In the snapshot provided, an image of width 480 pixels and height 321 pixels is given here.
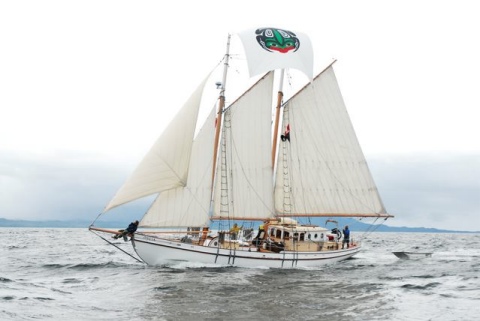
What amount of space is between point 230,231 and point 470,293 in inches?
663

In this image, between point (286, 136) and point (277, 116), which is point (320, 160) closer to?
point (286, 136)

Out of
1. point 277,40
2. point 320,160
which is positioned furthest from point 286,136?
point 277,40

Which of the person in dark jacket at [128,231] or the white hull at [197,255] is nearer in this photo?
the person in dark jacket at [128,231]

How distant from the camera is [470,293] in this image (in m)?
28.5

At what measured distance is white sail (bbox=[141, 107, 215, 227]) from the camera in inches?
1442

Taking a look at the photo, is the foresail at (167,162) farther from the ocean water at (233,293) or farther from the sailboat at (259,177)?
the ocean water at (233,293)

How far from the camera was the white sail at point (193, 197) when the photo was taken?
3662 centimetres

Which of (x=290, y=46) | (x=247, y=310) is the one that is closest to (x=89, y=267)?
(x=247, y=310)

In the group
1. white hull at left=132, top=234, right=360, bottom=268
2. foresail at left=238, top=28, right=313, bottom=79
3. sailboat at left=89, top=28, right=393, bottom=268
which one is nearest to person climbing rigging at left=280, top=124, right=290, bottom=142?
sailboat at left=89, top=28, right=393, bottom=268

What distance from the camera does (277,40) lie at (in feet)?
145

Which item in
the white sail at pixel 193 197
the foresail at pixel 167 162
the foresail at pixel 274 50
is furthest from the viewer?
the foresail at pixel 274 50

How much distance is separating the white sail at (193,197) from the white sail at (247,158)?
206 centimetres

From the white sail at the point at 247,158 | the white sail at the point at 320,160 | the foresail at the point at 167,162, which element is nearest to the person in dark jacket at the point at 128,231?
the foresail at the point at 167,162

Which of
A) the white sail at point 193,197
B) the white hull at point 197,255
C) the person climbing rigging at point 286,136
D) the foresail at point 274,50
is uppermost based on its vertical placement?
the foresail at point 274,50
